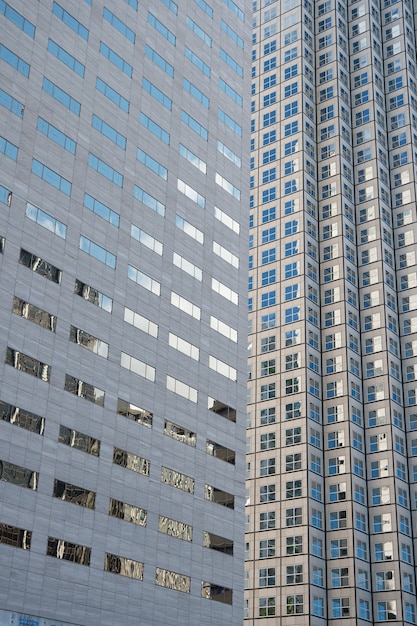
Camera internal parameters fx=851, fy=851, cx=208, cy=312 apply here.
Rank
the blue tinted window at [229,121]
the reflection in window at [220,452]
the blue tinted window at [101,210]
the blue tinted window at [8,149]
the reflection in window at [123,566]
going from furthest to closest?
the blue tinted window at [229,121], the reflection in window at [220,452], the blue tinted window at [101,210], the blue tinted window at [8,149], the reflection in window at [123,566]

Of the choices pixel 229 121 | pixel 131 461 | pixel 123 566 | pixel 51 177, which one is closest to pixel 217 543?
pixel 123 566

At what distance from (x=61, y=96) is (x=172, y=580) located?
129ft

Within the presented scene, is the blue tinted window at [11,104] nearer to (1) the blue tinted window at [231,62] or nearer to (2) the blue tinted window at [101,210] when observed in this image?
(2) the blue tinted window at [101,210]

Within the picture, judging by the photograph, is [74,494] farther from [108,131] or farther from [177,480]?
[108,131]

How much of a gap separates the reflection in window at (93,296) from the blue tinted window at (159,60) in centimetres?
2554

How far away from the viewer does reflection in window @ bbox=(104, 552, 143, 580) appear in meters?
61.4

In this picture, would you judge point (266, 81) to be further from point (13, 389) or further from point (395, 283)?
point (13, 389)

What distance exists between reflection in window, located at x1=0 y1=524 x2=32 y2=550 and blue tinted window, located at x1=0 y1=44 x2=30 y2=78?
1343 inches

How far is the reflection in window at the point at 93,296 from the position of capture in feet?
215

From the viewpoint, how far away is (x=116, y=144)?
7275 centimetres

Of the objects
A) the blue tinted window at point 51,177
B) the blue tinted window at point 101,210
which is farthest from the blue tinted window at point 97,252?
the blue tinted window at point 51,177

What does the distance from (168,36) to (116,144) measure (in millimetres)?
15902

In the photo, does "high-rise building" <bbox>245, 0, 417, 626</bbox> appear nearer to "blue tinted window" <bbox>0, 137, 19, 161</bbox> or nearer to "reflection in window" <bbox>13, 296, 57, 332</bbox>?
"reflection in window" <bbox>13, 296, 57, 332</bbox>

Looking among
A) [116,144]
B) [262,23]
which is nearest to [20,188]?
[116,144]
